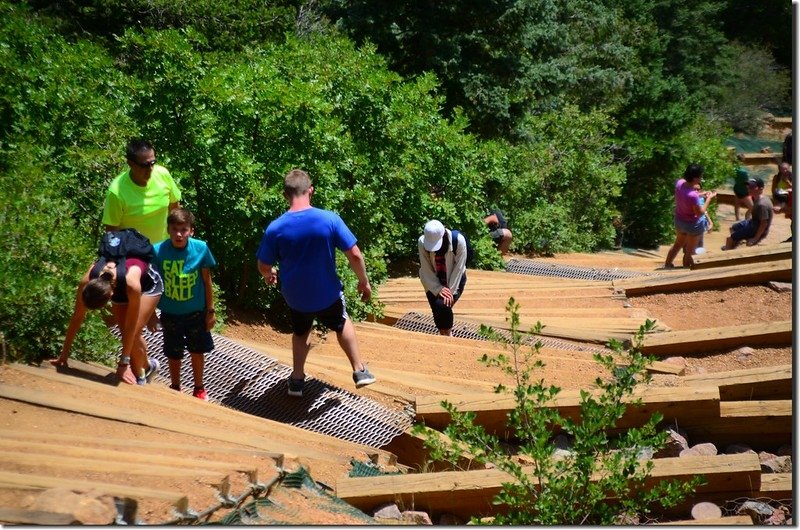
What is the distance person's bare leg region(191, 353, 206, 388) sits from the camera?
7004 millimetres

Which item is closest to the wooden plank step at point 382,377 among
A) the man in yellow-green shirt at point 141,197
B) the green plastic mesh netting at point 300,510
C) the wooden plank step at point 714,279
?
the man in yellow-green shirt at point 141,197

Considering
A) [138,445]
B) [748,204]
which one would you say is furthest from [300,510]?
[748,204]

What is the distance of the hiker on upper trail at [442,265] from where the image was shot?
9.41m

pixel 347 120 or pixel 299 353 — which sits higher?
pixel 347 120

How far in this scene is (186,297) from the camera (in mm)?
6922

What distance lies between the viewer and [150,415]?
5859 mm

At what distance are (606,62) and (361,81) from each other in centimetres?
1762

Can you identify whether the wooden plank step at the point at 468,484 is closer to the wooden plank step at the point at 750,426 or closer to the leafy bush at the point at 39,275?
the wooden plank step at the point at 750,426

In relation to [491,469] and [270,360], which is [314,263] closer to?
[270,360]

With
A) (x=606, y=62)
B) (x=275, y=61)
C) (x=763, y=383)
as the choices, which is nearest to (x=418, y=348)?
(x=763, y=383)

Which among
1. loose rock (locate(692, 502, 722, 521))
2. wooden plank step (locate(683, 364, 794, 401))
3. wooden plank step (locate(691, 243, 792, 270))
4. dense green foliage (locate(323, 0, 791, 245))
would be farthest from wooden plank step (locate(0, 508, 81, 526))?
dense green foliage (locate(323, 0, 791, 245))

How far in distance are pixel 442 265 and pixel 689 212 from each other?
575cm

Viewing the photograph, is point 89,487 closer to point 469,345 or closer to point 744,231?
point 469,345

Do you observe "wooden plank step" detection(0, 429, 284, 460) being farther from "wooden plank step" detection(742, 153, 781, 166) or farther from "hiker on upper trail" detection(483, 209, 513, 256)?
"wooden plank step" detection(742, 153, 781, 166)
